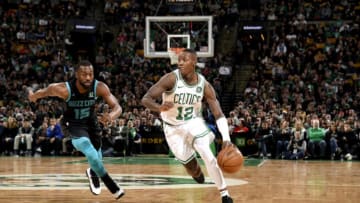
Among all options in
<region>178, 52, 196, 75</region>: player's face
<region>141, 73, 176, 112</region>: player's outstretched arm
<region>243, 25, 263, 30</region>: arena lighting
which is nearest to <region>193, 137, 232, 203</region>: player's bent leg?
<region>141, 73, 176, 112</region>: player's outstretched arm

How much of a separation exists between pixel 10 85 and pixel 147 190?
51.7ft

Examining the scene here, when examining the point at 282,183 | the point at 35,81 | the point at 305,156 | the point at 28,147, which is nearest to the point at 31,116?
the point at 28,147

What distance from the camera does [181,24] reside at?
1838 cm

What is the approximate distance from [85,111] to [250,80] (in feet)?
49.3

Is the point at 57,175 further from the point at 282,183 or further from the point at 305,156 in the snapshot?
the point at 305,156

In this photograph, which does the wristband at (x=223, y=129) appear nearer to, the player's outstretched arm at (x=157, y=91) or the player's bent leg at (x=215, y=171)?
the player's bent leg at (x=215, y=171)

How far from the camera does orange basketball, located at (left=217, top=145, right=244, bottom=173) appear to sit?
272 inches

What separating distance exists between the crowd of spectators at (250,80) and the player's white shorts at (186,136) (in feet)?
33.2

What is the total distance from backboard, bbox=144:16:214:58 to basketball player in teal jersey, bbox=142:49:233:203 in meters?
10.7

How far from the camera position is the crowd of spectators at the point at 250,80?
17.7 meters

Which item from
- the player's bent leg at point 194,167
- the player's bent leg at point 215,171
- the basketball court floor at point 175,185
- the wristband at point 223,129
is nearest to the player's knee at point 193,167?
the player's bent leg at point 194,167

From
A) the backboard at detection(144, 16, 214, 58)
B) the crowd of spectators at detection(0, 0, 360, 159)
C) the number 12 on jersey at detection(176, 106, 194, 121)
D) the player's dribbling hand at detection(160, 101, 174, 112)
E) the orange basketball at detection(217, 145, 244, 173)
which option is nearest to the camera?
the orange basketball at detection(217, 145, 244, 173)

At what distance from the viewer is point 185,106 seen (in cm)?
745

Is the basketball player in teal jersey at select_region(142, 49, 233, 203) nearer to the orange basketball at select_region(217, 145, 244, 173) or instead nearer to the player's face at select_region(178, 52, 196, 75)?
the player's face at select_region(178, 52, 196, 75)
